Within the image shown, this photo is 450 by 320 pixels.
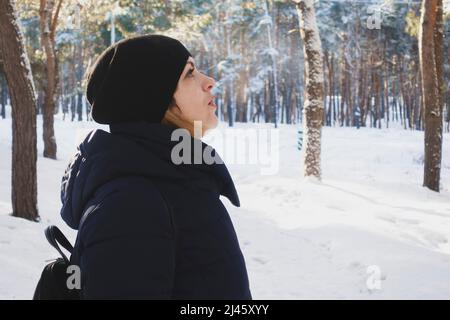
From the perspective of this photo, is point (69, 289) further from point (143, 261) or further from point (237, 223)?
point (237, 223)

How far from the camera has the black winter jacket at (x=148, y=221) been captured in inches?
51.3

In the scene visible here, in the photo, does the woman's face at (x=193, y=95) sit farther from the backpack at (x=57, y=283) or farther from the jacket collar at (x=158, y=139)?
the backpack at (x=57, y=283)

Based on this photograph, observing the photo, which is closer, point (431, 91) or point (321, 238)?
point (321, 238)

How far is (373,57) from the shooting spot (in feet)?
138

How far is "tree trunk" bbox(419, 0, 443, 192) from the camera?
12.7 m

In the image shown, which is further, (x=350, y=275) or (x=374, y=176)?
(x=374, y=176)

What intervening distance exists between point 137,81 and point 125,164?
0.92 feet

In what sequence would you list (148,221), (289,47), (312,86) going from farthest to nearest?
(289,47) → (312,86) → (148,221)

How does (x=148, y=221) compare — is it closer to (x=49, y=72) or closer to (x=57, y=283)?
(x=57, y=283)

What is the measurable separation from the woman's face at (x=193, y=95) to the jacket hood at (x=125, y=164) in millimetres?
117

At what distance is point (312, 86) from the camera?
13.1m

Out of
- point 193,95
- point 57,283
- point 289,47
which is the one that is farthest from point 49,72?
point 289,47
